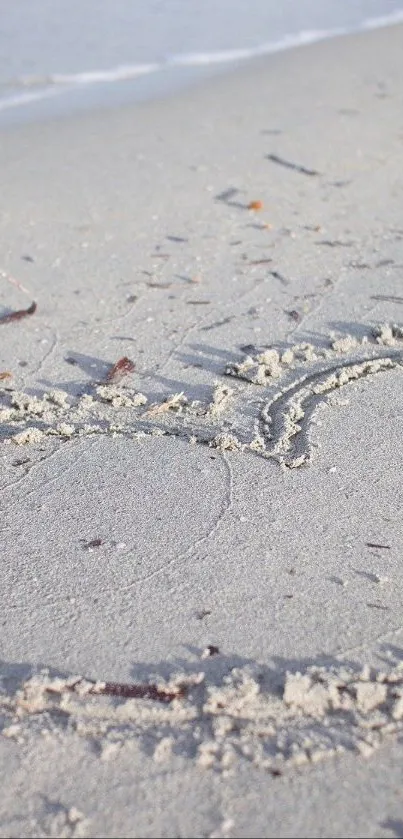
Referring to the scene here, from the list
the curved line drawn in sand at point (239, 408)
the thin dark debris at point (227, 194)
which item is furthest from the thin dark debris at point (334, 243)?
the curved line drawn in sand at point (239, 408)

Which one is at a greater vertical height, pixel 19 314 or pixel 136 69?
pixel 19 314

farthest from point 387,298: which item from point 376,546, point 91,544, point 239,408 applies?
point 91,544

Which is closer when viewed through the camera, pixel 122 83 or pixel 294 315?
pixel 294 315

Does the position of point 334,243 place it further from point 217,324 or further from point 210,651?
point 210,651

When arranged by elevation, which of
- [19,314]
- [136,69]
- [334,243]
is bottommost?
[136,69]

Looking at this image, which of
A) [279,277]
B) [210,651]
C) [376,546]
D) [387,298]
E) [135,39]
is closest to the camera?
[210,651]

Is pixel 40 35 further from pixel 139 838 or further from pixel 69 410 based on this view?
pixel 139 838
